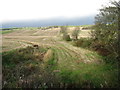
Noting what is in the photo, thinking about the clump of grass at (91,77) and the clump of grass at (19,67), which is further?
the clump of grass at (19,67)

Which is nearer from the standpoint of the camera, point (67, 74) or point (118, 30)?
point (118, 30)

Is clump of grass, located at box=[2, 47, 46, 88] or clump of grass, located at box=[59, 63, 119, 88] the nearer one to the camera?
clump of grass, located at box=[59, 63, 119, 88]

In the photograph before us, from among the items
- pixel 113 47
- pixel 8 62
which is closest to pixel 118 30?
pixel 113 47

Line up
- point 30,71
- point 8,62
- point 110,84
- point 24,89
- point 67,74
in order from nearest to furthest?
point 24,89, point 110,84, point 67,74, point 30,71, point 8,62

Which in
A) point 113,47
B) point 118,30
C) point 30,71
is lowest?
point 30,71

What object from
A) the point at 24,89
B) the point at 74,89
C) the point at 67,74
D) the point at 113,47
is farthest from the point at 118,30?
the point at 24,89

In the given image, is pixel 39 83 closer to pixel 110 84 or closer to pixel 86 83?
pixel 86 83

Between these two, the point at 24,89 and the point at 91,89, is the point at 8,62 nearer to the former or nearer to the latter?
the point at 24,89

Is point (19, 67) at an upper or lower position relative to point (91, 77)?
upper

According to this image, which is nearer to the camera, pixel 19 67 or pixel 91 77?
pixel 91 77

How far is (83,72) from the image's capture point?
16484 mm

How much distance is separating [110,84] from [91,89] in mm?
1947

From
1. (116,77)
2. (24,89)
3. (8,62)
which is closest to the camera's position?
(24,89)

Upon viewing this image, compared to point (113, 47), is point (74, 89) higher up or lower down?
lower down
